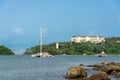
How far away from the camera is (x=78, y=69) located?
5453cm

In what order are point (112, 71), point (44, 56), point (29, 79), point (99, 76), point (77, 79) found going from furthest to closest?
point (44, 56) < point (112, 71) < point (29, 79) < point (77, 79) < point (99, 76)

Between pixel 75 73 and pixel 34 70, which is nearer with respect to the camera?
pixel 75 73

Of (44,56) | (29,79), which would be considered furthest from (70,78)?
(44,56)

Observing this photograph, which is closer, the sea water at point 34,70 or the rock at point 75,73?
the rock at point 75,73

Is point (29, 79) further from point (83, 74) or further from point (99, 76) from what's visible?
point (99, 76)

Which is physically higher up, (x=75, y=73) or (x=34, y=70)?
(x=34, y=70)

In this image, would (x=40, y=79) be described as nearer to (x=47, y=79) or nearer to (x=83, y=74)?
(x=47, y=79)

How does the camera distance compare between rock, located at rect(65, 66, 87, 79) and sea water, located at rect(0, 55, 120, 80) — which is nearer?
rock, located at rect(65, 66, 87, 79)

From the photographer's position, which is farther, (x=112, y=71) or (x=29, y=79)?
(x=112, y=71)

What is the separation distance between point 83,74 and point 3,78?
40.0 feet

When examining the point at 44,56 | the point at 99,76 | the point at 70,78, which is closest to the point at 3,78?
the point at 70,78

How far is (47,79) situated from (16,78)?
489cm

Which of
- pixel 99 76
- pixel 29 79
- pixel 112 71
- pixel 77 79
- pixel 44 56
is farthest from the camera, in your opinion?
pixel 44 56

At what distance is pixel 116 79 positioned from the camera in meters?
53.9
